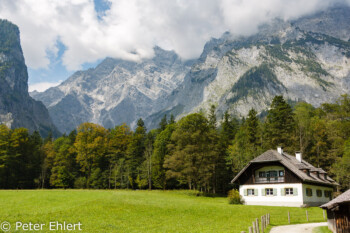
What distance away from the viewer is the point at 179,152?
57531mm

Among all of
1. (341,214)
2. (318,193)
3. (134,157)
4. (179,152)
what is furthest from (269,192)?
(134,157)

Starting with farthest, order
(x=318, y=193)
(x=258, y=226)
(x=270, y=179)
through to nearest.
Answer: (x=318, y=193)
(x=270, y=179)
(x=258, y=226)

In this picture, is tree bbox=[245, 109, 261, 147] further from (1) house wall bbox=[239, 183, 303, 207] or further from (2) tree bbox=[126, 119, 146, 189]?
(2) tree bbox=[126, 119, 146, 189]

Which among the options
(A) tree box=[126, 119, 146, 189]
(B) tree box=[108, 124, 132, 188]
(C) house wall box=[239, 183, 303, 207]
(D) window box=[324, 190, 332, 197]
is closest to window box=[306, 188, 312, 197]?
(C) house wall box=[239, 183, 303, 207]

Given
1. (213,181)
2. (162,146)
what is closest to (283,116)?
(213,181)

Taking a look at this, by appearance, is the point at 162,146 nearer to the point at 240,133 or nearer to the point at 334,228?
the point at 240,133

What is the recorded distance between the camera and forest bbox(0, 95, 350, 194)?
59344 millimetres

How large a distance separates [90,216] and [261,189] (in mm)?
32555

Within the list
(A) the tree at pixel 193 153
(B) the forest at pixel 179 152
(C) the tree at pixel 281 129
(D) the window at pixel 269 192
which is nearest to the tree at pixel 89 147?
(B) the forest at pixel 179 152

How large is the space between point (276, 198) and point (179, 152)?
21.1 metres

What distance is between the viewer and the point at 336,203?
17656 mm

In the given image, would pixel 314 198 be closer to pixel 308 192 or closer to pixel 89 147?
pixel 308 192

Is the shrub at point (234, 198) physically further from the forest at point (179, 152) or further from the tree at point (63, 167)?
the tree at point (63, 167)

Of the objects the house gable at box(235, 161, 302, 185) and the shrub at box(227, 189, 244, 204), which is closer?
the house gable at box(235, 161, 302, 185)
